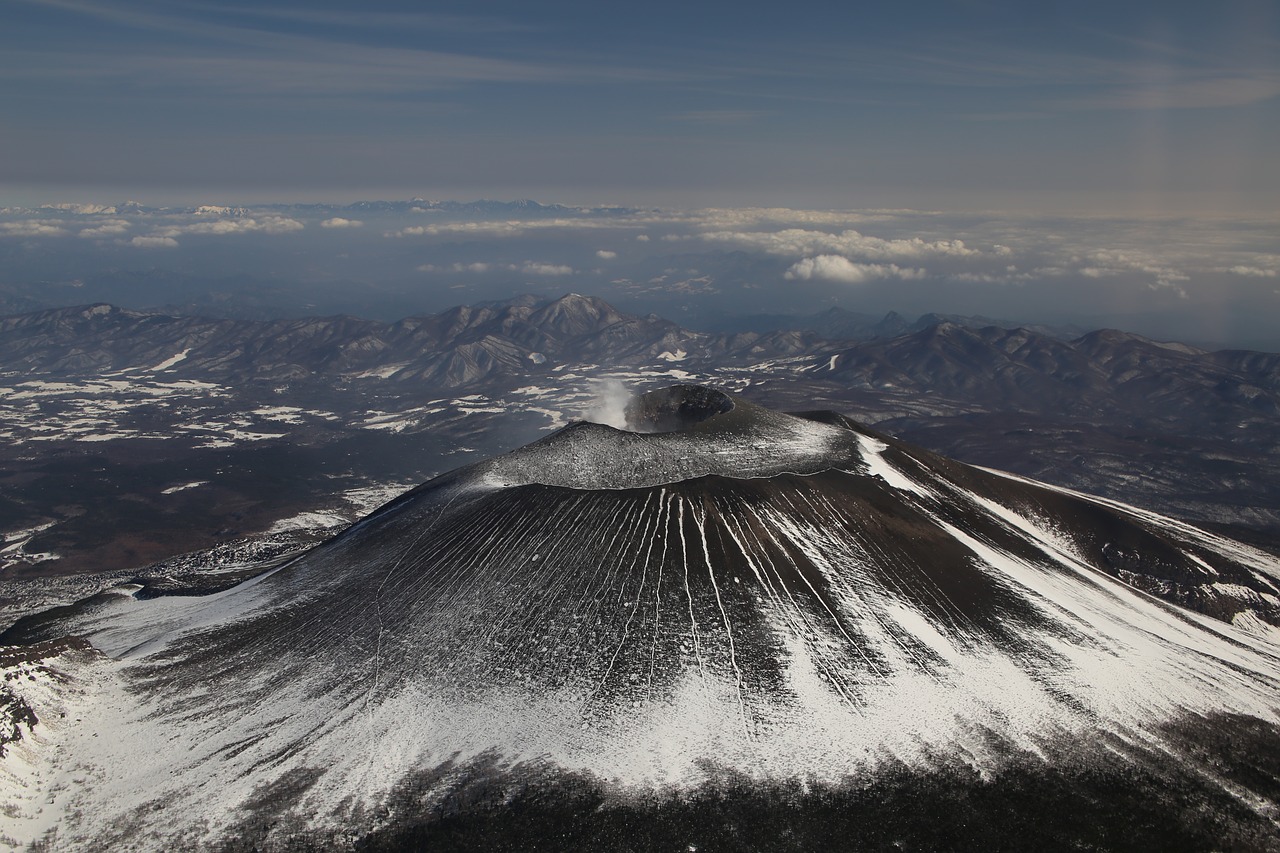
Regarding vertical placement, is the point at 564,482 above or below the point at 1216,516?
above

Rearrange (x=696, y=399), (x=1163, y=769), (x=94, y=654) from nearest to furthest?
(x=1163, y=769) → (x=94, y=654) → (x=696, y=399)

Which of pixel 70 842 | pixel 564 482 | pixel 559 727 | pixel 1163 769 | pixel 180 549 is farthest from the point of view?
pixel 180 549

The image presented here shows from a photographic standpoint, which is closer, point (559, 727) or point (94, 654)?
point (559, 727)

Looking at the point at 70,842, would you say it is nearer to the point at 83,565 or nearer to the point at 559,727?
the point at 559,727

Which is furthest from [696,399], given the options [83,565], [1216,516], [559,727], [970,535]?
[1216,516]

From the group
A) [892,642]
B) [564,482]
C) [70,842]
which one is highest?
[564,482]

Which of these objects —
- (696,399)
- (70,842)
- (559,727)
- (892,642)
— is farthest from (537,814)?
(696,399)
